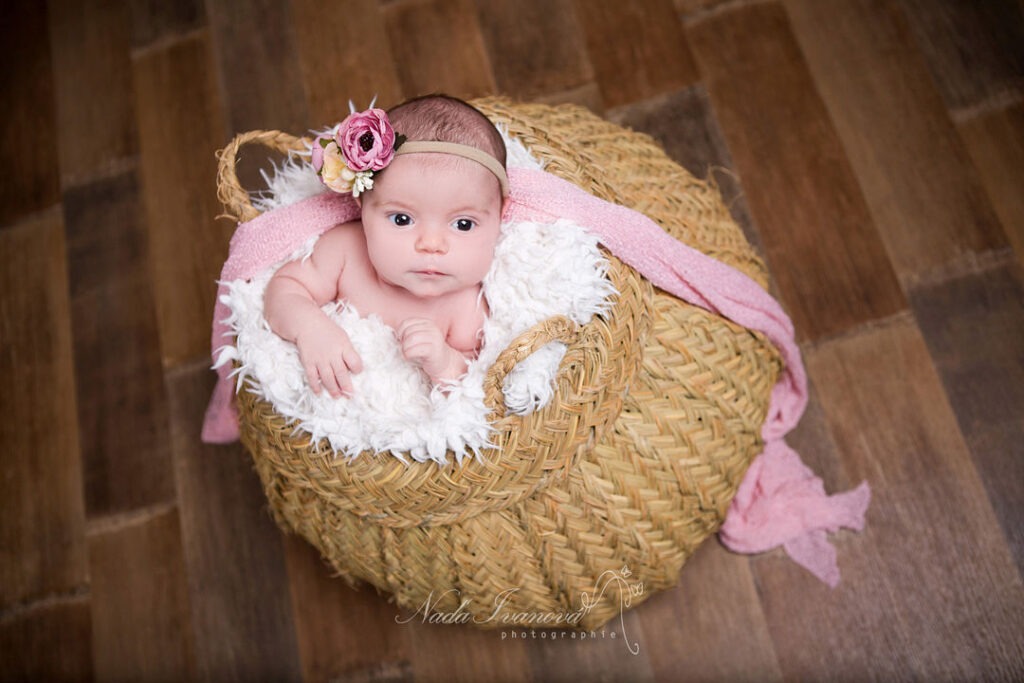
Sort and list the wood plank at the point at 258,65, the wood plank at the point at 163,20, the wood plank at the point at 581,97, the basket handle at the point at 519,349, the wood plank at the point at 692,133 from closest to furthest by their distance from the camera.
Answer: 1. the basket handle at the point at 519,349
2. the wood plank at the point at 692,133
3. the wood plank at the point at 581,97
4. the wood plank at the point at 258,65
5. the wood plank at the point at 163,20

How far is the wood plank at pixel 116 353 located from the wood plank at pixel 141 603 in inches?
2.6

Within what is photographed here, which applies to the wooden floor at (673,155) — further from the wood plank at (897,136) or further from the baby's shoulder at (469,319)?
the baby's shoulder at (469,319)

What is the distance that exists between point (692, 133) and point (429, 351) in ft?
3.07

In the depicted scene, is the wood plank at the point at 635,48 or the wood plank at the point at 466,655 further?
the wood plank at the point at 635,48

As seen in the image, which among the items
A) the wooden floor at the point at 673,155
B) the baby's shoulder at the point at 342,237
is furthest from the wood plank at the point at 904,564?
the baby's shoulder at the point at 342,237

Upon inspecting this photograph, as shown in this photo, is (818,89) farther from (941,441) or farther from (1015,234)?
(941,441)

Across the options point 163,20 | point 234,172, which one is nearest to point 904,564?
point 234,172

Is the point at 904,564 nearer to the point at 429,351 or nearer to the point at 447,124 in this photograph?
the point at 429,351

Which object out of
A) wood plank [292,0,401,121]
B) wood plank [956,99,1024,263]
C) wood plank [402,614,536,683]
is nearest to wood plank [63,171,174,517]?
wood plank [292,0,401,121]

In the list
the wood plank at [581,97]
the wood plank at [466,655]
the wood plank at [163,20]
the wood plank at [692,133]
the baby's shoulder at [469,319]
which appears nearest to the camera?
the baby's shoulder at [469,319]

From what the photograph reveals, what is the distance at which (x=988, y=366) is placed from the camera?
1.48 meters

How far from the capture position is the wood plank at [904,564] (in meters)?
1.35

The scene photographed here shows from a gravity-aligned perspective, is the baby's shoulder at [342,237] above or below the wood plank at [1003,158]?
above

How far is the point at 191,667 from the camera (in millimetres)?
1566
